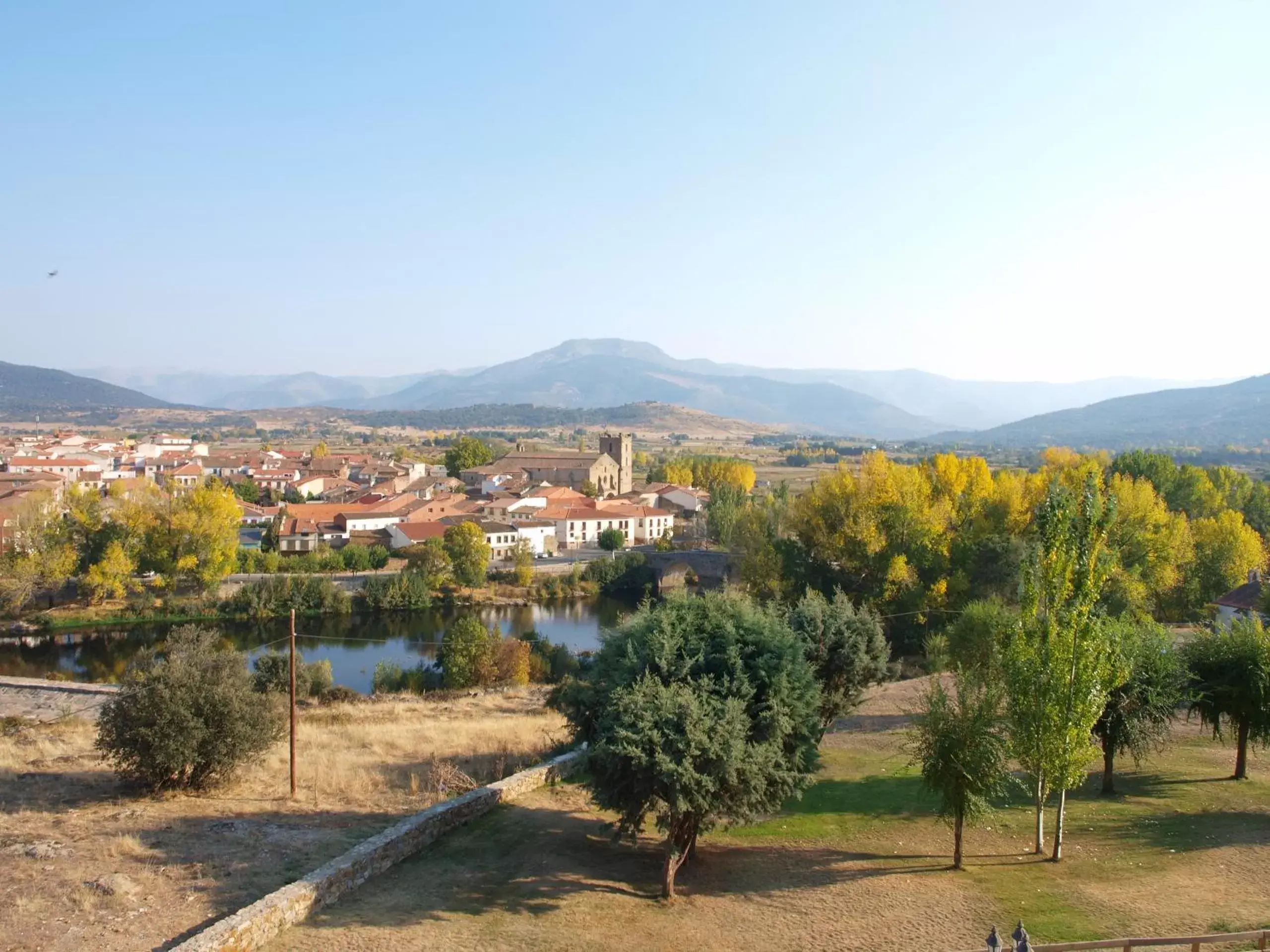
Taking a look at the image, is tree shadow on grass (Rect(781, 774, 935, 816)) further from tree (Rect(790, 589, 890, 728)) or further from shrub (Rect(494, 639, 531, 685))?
shrub (Rect(494, 639, 531, 685))

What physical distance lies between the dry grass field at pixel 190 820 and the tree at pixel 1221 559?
24.4m

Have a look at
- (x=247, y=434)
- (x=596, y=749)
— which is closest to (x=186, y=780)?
(x=596, y=749)

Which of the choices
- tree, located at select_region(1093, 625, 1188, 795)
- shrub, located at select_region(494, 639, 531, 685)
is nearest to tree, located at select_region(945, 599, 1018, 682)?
tree, located at select_region(1093, 625, 1188, 795)

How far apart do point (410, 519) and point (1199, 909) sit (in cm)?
4586

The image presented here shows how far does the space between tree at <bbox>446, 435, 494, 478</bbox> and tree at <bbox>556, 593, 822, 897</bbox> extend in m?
68.6

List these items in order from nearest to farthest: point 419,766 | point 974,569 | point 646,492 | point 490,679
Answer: point 419,766, point 490,679, point 974,569, point 646,492

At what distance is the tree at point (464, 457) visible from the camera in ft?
263

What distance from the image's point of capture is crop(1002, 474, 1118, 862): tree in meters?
10.6

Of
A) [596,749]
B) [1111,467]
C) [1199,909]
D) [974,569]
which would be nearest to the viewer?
[1199,909]

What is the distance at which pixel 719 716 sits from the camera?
10250mm

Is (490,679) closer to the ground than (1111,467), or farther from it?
closer to the ground


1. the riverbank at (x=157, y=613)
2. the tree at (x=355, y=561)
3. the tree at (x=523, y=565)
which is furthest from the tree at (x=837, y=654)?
the tree at (x=355, y=561)

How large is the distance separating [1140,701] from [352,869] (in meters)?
10.6

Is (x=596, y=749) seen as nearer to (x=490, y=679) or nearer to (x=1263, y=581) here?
(x=490, y=679)
